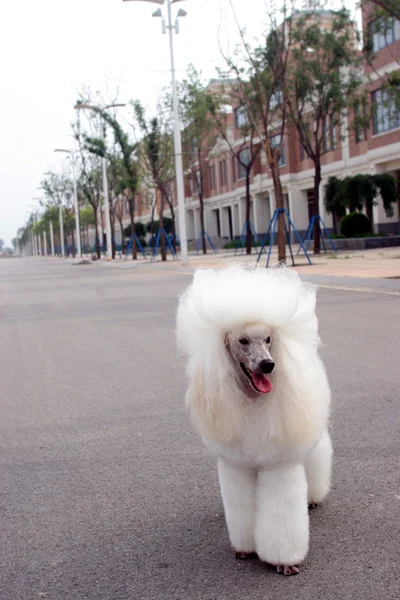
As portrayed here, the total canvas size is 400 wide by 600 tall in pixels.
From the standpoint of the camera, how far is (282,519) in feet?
10.4

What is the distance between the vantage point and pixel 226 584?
318 cm

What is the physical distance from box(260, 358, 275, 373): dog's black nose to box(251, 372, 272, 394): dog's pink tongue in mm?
60

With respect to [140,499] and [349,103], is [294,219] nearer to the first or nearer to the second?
[349,103]

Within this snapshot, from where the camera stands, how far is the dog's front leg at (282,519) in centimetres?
318

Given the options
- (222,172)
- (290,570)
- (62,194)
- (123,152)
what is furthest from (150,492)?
(62,194)

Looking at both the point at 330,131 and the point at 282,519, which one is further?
the point at 330,131

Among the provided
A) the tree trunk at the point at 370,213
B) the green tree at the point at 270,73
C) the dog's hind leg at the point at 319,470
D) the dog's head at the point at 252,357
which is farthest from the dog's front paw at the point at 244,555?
the tree trunk at the point at 370,213

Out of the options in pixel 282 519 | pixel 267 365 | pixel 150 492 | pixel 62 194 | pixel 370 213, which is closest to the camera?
pixel 267 365

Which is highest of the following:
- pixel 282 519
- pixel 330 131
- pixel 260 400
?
pixel 330 131

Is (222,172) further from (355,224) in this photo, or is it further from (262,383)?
(262,383)

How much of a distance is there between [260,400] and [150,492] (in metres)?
1.50

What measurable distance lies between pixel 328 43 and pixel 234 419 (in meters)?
31.4

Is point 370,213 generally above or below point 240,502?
above

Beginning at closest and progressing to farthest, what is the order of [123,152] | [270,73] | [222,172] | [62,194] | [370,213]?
[270,73] → [370,213] → [123,152] → [222,172] → [62,194]
